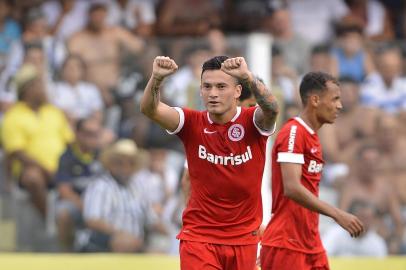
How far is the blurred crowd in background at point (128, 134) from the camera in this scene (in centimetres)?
1382

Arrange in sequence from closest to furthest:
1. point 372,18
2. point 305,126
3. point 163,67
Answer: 1. point 163,67
2. point 305,126
3. point 372,18

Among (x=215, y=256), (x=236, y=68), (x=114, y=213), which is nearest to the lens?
(x=236, y=68)

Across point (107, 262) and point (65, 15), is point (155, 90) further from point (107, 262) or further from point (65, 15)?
point (65, 15)

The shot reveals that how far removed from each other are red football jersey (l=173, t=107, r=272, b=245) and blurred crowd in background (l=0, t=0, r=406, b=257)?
6.26m

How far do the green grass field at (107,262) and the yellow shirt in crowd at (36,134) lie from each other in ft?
4.11

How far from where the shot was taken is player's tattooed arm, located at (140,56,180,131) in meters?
6.83

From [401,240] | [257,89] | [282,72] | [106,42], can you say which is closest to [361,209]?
[401,240]

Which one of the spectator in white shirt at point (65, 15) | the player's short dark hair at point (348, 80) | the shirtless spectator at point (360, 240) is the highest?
the spectator in white shirt at point (65, 15)

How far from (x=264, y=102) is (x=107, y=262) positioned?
7115mm

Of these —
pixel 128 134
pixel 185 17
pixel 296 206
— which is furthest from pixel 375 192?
pixel 296 206

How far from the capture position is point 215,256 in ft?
23.9

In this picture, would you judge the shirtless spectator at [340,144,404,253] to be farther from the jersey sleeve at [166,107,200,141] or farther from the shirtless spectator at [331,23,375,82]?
the jersey sleeve at [166,107,200,141]

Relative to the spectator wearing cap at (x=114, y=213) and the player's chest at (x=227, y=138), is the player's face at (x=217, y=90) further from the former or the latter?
the spectator wearing cap at (x=114, y=213)

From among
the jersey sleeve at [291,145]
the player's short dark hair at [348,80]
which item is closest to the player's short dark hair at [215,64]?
the jersey sleeve at [291,145]
